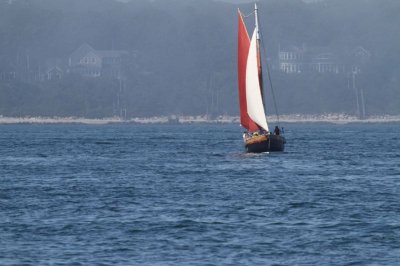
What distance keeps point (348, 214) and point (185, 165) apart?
35706 mm

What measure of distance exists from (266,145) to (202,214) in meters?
44.9

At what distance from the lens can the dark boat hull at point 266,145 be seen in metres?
90.9

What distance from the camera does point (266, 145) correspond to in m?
91.2

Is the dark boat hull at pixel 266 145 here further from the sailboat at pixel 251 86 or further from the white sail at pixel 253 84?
the white sail at pixel 253 84

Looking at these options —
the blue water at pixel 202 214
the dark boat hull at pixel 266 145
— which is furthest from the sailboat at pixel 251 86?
the blue water at pixel 202 214

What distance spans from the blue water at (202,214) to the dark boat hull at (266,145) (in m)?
10.2

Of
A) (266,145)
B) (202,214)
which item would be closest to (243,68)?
(266,145)

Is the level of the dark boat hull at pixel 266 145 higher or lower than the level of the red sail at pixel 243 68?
lower

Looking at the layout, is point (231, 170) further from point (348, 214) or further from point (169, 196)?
point (348, 214)

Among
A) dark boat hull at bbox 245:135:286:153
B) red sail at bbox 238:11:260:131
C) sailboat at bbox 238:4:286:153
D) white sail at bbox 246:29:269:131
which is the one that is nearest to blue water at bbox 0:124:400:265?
dark boat hull at bbox 245:135:286:153

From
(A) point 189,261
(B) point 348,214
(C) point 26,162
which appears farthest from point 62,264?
(C) point 26,162

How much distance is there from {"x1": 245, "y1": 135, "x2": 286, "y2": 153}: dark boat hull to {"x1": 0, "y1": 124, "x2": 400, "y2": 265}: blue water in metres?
10.2

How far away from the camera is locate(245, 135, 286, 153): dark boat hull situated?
90.9m

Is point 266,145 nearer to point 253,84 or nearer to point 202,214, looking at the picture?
point 253,84
